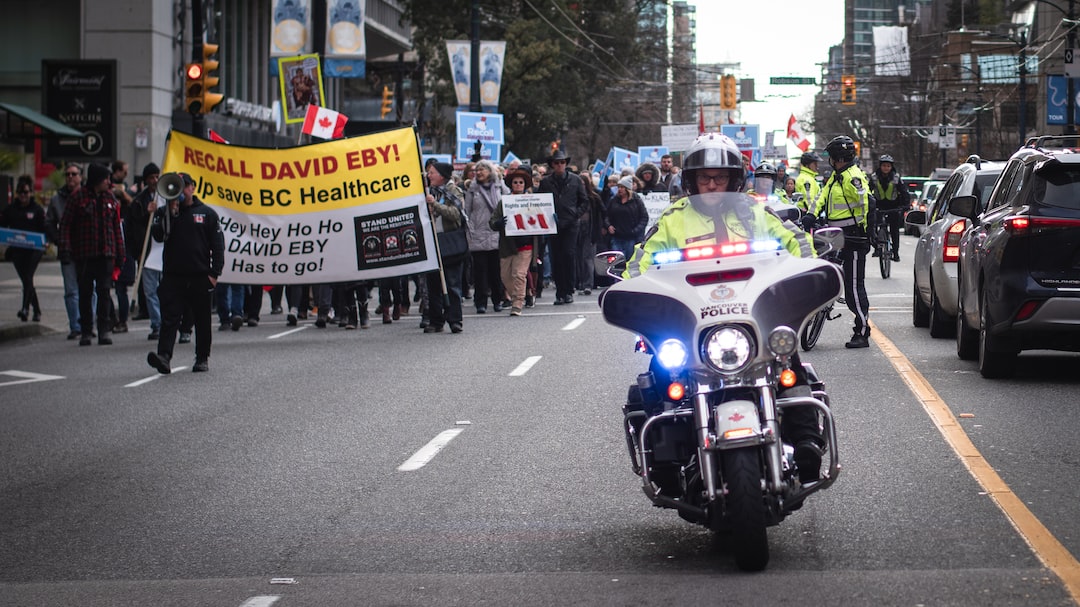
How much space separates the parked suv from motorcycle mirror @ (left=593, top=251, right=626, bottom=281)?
19.7 feet

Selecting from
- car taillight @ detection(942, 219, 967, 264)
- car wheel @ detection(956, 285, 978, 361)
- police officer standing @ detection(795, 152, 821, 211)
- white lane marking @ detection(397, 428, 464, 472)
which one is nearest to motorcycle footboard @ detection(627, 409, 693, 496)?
white lane marking @ detection(397, 428, 464, 472)

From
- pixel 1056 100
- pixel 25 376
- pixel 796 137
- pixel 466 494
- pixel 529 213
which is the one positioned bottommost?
pixel 466 494

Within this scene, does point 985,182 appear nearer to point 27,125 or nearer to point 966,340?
point 966,340

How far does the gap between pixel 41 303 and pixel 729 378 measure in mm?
20764

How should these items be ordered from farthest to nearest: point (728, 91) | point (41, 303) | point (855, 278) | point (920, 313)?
point (728, 91), point (41, 303), point (920, 313), point (855, 278)

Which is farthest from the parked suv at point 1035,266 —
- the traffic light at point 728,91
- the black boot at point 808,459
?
the traffic light at point 728,91

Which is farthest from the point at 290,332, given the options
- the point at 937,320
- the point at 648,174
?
the point at 648,174

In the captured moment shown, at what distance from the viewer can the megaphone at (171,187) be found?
16.5 m

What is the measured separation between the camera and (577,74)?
216 ft

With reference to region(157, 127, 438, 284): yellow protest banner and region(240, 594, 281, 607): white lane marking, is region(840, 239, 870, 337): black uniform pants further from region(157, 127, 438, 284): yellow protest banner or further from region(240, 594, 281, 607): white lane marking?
region(240, 594, 281, 607): white lane marking

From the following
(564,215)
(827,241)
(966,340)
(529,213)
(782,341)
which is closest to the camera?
(782,341)

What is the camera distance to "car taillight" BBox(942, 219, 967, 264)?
16078mm

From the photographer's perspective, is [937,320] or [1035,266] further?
[937,320]

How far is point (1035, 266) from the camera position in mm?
12789
